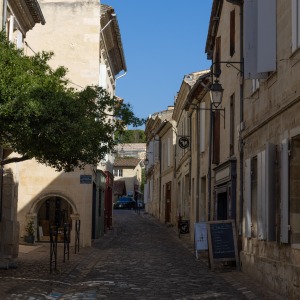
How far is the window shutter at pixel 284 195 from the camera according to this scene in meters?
12.2

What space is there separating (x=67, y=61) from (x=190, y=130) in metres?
7.28

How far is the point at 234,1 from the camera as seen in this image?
1780 centimetres

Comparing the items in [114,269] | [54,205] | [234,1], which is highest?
[234,1]

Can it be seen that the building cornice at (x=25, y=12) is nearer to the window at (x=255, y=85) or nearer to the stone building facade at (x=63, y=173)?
the stone building facade at (x=63, y=173)

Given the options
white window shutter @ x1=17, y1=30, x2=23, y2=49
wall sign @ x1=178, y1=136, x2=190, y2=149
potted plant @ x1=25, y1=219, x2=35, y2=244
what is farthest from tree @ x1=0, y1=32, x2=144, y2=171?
wall sign @ x1=178, y1=136, x2=190, y2=149

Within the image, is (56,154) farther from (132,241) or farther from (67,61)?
(132,241)

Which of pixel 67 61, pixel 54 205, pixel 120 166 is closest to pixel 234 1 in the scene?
pixel 67 61

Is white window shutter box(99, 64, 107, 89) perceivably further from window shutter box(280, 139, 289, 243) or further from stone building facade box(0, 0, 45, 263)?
window shutter box(280, 139, 289, 243)

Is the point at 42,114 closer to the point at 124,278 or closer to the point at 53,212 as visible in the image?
the point at 124,278

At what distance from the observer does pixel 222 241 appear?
17.3 meters

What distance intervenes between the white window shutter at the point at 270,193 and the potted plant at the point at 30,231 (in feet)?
46.8

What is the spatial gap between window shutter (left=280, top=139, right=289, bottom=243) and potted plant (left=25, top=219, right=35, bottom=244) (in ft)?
48.9

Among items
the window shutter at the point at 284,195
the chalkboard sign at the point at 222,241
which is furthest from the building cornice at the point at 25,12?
the window shutter at the point at 284,195

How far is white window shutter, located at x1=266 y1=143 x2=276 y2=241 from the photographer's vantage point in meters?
13.1
